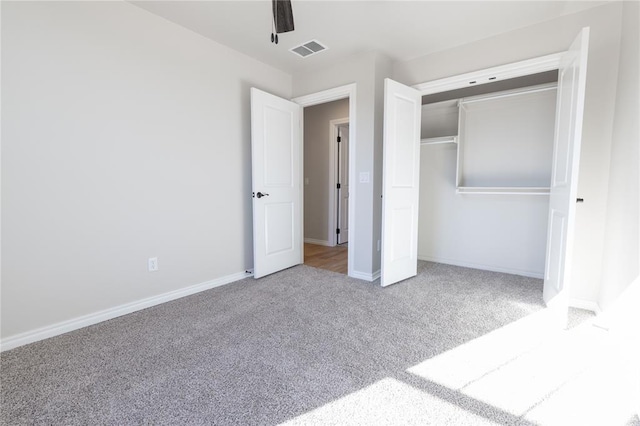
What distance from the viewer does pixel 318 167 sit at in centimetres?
505

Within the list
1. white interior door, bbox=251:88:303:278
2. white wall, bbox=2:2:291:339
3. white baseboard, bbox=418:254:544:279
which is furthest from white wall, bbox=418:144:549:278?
white wall, bbox=2:2:291:339

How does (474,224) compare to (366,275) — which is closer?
(366,275)

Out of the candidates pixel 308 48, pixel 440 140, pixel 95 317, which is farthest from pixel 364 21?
pixel 95 317

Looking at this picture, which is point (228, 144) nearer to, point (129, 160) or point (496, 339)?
point (129, 160)

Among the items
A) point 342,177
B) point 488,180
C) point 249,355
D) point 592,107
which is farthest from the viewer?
point 342,177

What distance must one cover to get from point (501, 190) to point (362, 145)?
5.50ft

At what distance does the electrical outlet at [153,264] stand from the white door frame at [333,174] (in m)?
2.99

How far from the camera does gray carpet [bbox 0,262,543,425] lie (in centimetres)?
131

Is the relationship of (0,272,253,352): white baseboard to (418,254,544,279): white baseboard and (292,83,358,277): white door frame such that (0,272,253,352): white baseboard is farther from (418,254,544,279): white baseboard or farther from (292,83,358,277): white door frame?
(418,254,544,279): white baseboard

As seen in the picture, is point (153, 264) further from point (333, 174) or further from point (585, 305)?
point (585, 305)

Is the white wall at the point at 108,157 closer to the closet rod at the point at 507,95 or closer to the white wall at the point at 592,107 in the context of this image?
the closet rod at the point at 507,95

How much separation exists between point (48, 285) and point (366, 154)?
2.80 meters

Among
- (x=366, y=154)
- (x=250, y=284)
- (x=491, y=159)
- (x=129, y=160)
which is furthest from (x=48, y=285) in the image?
(x=491, y=159)

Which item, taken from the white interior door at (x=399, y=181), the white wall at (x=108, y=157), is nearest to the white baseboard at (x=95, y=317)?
the white wall at (x=108, y=157)
